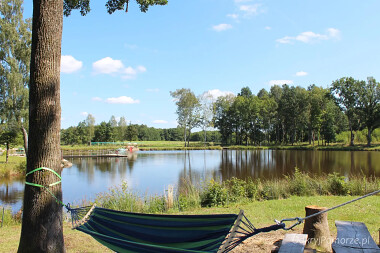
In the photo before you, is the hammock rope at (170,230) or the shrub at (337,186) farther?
the shrub at (337,186)

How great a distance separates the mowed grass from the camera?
3.98 meters

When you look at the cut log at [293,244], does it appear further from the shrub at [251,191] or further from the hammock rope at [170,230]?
the shrub at [251,191]

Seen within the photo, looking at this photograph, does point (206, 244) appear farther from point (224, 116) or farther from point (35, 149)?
point (224, 116)

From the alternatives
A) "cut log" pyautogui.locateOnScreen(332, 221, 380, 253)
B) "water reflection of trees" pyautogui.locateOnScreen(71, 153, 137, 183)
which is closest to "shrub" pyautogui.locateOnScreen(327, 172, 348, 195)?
"cut log" pyautogui.locateOnScreen(332, 221, 380, 253)

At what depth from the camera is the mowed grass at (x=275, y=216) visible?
398 centimetres

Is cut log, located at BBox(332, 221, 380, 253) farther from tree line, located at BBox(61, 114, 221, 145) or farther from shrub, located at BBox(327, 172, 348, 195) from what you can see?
tree line, located at BBox(61, 114, 221, 145)

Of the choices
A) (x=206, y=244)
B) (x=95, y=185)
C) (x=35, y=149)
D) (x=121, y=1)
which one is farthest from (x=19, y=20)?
(x=206, y=244)

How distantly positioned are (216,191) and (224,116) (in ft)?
146

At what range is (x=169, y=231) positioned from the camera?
96.7 inches

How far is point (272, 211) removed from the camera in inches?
226

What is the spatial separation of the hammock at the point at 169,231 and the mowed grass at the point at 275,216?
4.28ft

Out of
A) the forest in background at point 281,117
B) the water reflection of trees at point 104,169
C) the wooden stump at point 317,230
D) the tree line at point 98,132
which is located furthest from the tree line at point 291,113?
the wooden stump at point 317,230

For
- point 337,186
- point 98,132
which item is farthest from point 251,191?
point 98,132

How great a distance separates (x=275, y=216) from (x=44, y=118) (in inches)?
177
